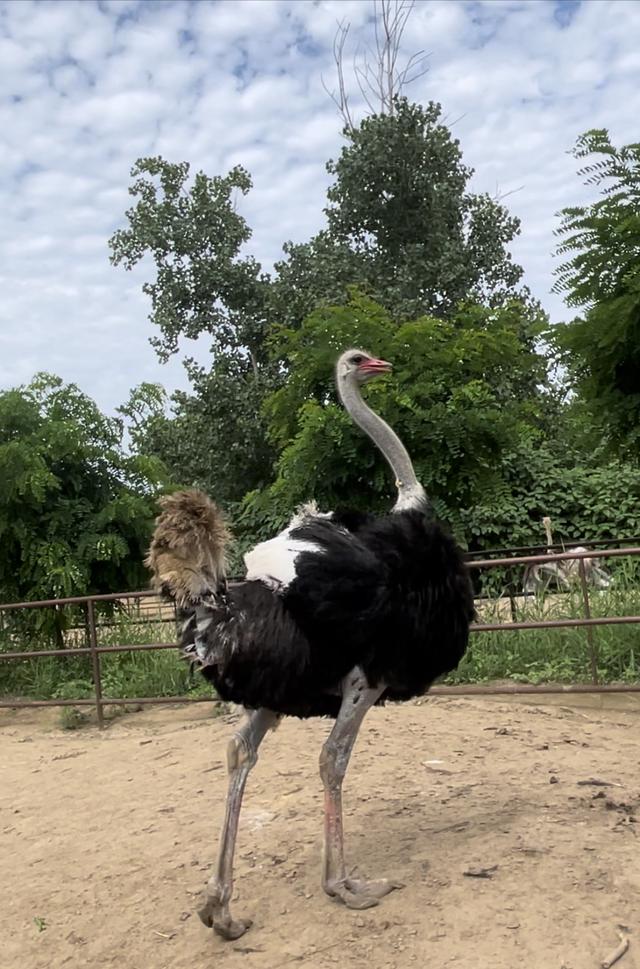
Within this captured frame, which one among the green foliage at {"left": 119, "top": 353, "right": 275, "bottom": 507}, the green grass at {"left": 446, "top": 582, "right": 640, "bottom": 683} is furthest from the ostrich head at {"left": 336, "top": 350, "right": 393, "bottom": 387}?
the green foliage at {"left": 119, "top": 353, "right": 275, "bottom": 507}

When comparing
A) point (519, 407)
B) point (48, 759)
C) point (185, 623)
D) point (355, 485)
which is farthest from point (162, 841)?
point (519, 407)

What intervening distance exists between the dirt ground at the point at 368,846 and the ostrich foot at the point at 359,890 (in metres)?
0.04

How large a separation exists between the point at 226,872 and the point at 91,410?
6.45 metres

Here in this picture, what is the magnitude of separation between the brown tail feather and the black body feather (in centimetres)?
8

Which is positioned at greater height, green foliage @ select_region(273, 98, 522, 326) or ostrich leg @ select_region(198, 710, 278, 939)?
green foliage @ select_region(273, 98, 522, 326)

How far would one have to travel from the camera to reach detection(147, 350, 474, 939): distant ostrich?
300 centimetres

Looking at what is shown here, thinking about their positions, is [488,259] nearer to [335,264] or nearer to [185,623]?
[335,264]

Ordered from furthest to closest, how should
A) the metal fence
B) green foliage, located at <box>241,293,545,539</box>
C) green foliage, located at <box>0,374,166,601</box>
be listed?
green foliage, located at <box>0,374,166,601</box>, green foliage, located at <box>241,293,545,539</box>, the metal fence

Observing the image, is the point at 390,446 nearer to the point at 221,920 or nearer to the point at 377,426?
the point at 377,426

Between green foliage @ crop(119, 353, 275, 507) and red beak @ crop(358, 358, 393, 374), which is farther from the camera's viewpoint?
green foliage @ crop(119, 353, 275, 507)

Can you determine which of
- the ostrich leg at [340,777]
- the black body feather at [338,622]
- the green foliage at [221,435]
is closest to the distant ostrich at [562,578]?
the black body feather at [338,622]

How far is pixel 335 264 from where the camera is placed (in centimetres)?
1540

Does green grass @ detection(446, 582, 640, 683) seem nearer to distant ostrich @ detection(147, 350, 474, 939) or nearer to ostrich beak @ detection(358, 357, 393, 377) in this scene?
ostrich beak @ detection(358, 357, 393, 377)

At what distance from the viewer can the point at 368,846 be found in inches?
143
